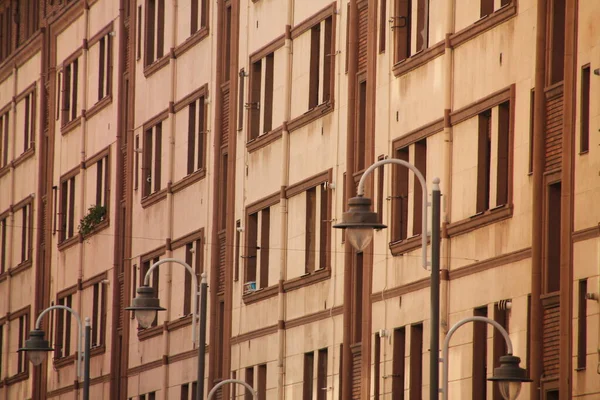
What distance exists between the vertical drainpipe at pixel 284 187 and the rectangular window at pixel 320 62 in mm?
1642

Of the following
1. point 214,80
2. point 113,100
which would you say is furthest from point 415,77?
point 113,100

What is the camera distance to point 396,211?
4869 centimetres

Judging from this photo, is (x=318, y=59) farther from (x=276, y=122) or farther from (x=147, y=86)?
(x=147, y=86)

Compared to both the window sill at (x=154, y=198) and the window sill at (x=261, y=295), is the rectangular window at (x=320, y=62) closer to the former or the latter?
the window sill at (x=261, y=295)

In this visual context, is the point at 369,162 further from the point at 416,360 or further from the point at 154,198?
the point at 154,198

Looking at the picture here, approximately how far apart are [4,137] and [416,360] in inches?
1901

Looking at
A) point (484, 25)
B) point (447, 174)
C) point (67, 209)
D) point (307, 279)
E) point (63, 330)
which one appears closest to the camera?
point (484, 25)

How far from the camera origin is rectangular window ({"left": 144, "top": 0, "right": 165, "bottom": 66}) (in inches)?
2694

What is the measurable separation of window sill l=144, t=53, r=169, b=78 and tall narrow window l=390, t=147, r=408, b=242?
778 inches

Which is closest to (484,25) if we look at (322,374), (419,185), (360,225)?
(419,185)

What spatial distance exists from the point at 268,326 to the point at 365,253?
25.9ft

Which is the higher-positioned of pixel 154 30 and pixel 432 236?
pixel 154 30

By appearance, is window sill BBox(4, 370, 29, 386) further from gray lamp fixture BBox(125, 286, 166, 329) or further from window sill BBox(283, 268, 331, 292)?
gray lamp fixture BBox(125, 286, 166, 329)

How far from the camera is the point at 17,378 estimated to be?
284ft
